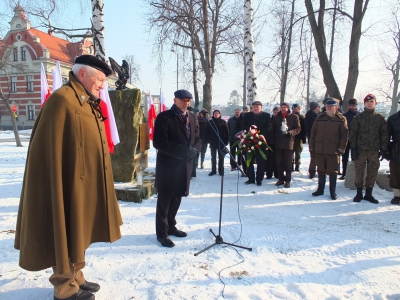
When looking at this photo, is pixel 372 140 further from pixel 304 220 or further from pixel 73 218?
pixel 73 218

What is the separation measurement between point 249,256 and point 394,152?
12.6 ft

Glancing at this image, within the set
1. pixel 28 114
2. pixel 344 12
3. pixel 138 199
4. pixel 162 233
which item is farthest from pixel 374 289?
pixel 28 114

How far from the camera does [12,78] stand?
39688 millimetres

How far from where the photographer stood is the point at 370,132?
5.66 m

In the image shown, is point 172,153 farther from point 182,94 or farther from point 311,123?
point 311,123

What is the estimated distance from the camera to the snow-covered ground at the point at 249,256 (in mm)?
2807

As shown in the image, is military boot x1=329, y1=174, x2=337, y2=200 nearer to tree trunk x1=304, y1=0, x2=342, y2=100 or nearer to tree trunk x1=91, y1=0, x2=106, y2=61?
tree trunk x1=304, y1=0, x2=342, y2=100

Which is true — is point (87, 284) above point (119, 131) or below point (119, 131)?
below

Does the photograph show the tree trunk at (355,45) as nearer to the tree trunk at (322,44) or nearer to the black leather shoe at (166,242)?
the tree trunk at (322,44)

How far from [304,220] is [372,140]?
7.34 feet

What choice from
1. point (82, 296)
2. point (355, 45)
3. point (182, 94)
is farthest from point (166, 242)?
point (355, 45)

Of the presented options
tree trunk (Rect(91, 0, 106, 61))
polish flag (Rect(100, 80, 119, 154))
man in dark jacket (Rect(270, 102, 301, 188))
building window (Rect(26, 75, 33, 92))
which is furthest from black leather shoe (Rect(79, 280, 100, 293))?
building window (Rect(26, 75, 33, 92))

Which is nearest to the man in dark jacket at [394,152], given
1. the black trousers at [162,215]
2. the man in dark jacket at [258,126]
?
the man in dark jacket at [258,126]

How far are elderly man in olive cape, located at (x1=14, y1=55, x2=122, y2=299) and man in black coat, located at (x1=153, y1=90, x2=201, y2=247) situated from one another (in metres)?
1.27
